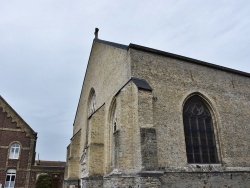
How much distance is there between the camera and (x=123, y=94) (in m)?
9.91

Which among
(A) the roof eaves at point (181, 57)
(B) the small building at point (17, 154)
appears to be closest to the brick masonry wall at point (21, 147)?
(B) the small building at point (17, 154)

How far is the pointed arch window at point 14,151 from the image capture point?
786 inches

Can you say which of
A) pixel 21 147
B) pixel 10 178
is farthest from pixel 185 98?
pixel 10 178

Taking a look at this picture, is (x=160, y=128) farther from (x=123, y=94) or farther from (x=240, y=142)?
(x=240, y=142)

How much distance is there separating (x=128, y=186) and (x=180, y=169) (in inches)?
95.2

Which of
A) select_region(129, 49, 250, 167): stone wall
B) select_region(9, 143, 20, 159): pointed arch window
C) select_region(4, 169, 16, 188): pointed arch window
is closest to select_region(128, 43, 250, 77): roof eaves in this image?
select_region(129, 49, 250, 167): stone wall

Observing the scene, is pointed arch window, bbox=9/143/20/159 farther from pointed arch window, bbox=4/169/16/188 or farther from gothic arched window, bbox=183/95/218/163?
gothic arched window, bbox=183/95/218/163

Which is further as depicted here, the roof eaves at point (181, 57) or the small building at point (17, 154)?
the small building at point (17, 154)

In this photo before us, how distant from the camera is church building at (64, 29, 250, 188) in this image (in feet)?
29.7

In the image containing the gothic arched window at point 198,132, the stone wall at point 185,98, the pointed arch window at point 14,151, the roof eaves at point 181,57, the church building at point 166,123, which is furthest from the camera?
the pointed arch window at point 14,151

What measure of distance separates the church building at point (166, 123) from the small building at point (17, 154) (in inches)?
401

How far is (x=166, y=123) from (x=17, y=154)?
52.3 feet

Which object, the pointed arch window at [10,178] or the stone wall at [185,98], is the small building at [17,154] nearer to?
the pointed arch window at [10,178]

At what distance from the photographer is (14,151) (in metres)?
20.1
